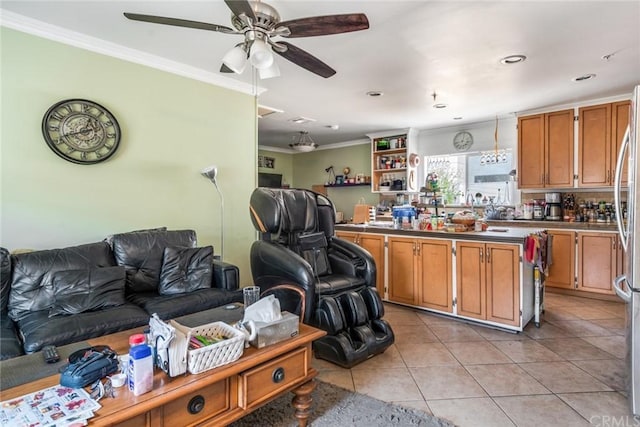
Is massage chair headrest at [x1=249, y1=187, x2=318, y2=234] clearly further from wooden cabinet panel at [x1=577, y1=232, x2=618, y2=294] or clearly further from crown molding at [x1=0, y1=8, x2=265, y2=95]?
wooden cabinet panel at [x1=577, y1=232, x2=618, y2=294]

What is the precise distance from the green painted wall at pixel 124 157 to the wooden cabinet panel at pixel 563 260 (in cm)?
404

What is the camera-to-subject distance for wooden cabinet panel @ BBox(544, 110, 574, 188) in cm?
448

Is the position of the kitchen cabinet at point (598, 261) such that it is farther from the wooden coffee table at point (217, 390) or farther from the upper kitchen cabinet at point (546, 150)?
the wooden coffee table at point (217, 390)

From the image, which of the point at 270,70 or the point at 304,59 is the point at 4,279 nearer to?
the point at 270,70

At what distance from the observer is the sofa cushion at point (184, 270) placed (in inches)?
106

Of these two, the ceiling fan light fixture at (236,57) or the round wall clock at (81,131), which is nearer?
the ceiling fan light fixture at (236,57)

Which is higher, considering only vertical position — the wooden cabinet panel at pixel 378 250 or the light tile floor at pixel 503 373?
the wooden cabinet panel at pixel 378 250

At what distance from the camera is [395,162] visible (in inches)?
249

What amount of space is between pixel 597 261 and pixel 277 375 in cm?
449

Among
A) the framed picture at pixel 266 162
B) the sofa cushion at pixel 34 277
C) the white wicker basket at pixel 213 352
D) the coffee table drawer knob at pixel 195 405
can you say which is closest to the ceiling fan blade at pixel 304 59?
the white wicker basket at pixel 213 352

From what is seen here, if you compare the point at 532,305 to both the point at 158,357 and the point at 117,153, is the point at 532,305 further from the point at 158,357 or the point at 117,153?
the point at 117,153

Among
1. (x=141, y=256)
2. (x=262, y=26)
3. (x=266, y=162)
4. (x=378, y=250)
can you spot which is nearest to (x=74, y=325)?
(x=141, y=256)

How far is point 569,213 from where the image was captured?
4.69 m

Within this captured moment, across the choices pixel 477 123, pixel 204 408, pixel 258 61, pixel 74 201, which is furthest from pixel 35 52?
pixel 477 123
